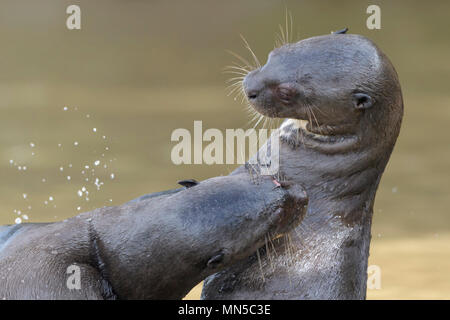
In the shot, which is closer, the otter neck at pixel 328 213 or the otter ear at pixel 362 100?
the otter ear at pixel 362 100

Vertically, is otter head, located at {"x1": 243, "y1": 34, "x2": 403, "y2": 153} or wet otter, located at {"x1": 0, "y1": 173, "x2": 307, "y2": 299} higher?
otter head, located at {"x1": 243, "y1": 34, "x2": 403, "y2": 153}

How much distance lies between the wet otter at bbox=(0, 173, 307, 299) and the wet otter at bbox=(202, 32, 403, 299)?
0.60m

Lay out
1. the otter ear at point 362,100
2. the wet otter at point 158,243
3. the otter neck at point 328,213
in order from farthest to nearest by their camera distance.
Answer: the otter neck at point 328,213 → the otter ear at point 362,100 → the wet otter at point 158,243

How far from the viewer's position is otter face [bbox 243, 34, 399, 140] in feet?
21.0

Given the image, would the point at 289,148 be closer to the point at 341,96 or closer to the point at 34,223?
the point at 341,96

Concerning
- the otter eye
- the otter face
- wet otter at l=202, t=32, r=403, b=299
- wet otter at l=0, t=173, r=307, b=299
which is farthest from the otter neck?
wet otter at l=0, t=173, r=307, b=299

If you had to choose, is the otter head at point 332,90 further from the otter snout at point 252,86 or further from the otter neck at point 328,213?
the otter neck at point 328,213

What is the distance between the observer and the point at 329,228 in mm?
6703

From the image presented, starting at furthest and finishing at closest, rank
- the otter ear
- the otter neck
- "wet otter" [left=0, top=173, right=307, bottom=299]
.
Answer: the otter neck, the otter ear, "wet otter" [left=0, top=173, right=307, bottom=299]

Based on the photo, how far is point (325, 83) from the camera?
6402 mm

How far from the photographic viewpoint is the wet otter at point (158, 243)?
5.92 m

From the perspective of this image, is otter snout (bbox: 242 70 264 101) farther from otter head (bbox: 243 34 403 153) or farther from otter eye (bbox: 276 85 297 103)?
otter eye (bbox: 276 85 297 103)

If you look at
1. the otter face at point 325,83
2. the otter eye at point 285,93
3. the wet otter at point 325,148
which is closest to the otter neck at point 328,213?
the wet otter at point 325,148

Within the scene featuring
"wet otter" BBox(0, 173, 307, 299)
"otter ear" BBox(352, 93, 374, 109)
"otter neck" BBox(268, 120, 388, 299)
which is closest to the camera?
"wet otter" BBox(0, 173, 307, 299)
